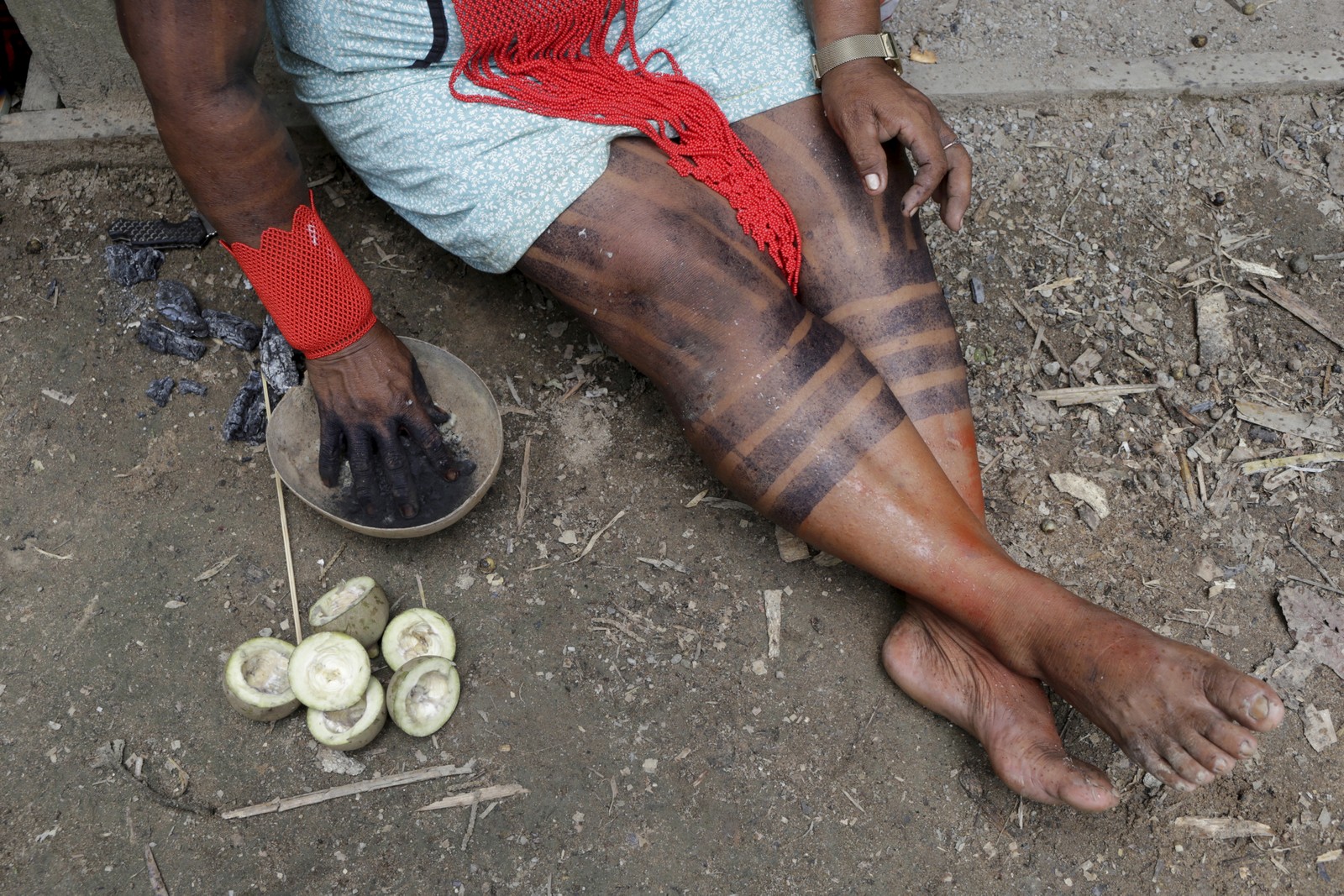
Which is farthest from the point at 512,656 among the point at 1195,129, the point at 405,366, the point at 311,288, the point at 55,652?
the point at 1195,129

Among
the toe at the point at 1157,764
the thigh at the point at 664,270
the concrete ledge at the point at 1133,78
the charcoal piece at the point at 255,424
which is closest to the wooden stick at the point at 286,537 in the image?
the charcoal piece at the point at 255,424

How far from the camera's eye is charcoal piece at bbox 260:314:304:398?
9.07ft

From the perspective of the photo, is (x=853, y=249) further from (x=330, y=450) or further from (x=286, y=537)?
(x=286, y=537)

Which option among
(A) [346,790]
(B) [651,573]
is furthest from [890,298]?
(A) [346,790]

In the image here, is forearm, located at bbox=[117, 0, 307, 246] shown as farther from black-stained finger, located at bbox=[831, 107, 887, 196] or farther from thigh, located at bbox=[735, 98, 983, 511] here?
black-stained finger, located at bbox=[831, 107, 887, 196]

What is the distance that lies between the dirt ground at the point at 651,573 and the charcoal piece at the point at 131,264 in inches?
2.8

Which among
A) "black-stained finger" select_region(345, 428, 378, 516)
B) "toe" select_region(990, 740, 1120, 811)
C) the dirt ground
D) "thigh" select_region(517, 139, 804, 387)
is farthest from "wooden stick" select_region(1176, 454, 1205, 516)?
"black-stained finger" select_region(345, 428, 378, 516)

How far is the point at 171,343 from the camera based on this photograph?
2.85 metres

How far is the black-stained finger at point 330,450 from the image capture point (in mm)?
2387

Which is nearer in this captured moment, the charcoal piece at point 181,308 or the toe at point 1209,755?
the toe at point 1209,755

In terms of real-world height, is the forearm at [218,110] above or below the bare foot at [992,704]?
above

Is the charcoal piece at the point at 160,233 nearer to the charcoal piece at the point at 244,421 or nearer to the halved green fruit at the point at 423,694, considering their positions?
the charcoal piece at the point at 244,421

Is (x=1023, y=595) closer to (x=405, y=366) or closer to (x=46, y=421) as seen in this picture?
(x=405, y=366)

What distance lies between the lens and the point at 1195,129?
3266mm
